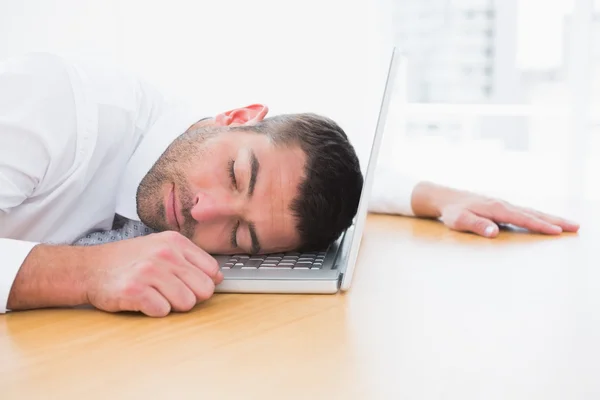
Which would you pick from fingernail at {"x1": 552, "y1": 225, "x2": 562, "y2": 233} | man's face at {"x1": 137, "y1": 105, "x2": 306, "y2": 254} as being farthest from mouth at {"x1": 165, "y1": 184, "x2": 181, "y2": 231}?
fingernail at {"x1": 552, "y1": 225, "x2": 562, "y2": 233}

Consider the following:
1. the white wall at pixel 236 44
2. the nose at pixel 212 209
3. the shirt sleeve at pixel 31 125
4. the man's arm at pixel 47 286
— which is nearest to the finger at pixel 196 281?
the man's arm at pixel 47 286

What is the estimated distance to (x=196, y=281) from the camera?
856 millimetres

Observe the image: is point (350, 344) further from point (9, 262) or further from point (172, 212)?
point (172, 212)

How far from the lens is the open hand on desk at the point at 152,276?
2.66ft

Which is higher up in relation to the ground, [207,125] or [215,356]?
[207,125]

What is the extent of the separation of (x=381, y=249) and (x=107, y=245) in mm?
519

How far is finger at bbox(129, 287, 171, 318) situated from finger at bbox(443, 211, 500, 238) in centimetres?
74

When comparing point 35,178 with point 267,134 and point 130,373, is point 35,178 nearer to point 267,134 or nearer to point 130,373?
point 267,134

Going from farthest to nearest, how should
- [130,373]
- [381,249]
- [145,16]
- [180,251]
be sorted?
[145,16]
[381,249]
[180,251]
[130,373]

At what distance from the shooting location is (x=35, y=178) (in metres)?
1.09

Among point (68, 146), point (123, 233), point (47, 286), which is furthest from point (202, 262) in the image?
point (123, 233)

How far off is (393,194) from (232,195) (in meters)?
0.60

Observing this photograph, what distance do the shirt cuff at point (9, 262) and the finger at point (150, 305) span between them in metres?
0.15

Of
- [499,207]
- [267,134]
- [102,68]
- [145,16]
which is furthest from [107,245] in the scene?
[145,16]
